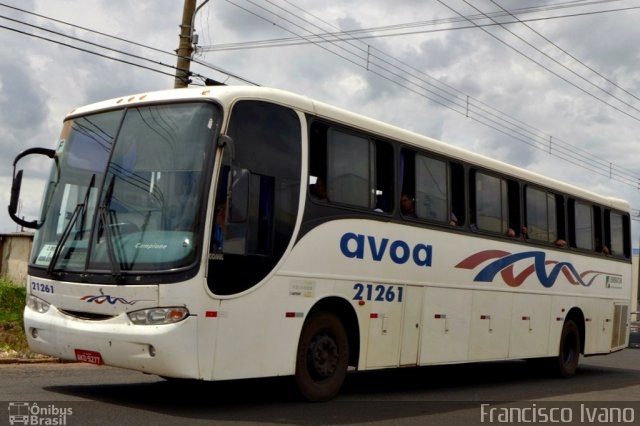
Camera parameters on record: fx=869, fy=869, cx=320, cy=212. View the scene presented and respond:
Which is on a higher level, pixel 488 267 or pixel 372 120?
pixel 372 120

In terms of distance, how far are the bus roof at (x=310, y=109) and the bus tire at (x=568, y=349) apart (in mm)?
3216

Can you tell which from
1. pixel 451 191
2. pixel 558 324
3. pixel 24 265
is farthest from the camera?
pixel 24 265

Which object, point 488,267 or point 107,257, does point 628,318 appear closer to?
point 488,267

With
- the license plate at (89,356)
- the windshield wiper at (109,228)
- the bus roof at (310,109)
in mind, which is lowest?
the license plate at (89,356)

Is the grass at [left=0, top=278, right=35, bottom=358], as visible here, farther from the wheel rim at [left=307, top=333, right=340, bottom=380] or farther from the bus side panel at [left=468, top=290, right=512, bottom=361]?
the bus side panel at [left=468, top=290, right=512, bottom=361]

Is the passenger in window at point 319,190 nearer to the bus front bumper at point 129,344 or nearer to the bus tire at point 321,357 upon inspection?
the bus tire at point 321,357

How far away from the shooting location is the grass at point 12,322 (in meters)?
13.5

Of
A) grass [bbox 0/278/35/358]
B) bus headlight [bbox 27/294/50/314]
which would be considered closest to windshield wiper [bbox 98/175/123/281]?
bus headlight [bbox 27/294/50/314]

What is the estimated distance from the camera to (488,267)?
42.6 feet

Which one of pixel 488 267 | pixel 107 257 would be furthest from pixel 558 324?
pixel 107 257

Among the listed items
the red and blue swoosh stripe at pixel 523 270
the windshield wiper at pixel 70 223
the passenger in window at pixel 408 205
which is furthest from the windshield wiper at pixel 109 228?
the red and blue swoosh stripe at pixel 523 270

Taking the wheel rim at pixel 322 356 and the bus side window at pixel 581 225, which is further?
the bus side window at pixel 581 225

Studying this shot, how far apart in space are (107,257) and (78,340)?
87cm

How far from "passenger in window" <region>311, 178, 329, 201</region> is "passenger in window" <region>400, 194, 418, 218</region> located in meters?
1.58
